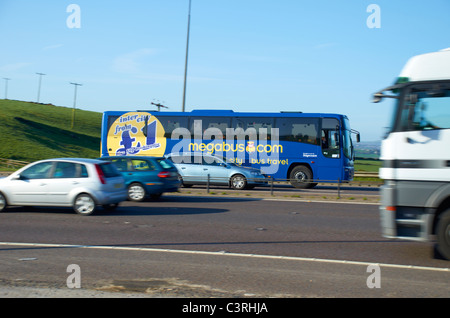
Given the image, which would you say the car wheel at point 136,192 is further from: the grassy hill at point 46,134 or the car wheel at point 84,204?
the grassy hill at point 46,134

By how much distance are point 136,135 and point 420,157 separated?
21.8 m

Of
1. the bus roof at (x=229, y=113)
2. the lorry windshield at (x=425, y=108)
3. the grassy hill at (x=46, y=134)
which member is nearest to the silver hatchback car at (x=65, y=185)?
the lorry windshield at (x=425, y=108)

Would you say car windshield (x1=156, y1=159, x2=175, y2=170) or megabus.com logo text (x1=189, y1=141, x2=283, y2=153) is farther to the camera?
megabus.com logo text (x1=189, y1=141, x2=283, y2=153)

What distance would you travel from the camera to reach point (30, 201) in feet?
43.4

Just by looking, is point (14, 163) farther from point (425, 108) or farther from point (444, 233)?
point (444, 233)

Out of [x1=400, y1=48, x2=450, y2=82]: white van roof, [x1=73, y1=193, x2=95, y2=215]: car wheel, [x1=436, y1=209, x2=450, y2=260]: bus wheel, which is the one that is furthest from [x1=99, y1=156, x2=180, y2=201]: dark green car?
[x1=436, y1=209, x2=450, y2=260]: bus wheel

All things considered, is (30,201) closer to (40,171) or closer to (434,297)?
(40,171)

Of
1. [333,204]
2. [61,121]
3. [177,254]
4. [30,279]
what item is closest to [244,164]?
[333,204]

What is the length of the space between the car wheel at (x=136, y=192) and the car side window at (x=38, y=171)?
427 cm

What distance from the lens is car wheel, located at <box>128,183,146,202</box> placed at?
56.2 ft

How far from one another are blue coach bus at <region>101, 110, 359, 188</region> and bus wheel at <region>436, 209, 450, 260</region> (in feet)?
53.9

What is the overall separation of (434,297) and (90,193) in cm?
936

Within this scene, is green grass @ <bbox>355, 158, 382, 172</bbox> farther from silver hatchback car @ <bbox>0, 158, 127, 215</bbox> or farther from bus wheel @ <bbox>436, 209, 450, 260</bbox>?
bus wheel @ <bbox>436, 209, 450, 260</bbox>

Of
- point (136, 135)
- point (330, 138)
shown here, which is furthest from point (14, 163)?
point (330, 138)
